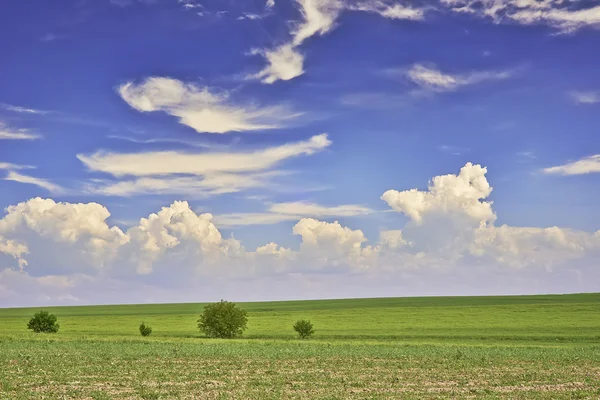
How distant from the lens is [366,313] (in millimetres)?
121125

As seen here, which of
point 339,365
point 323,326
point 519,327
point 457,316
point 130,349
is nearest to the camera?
point 339,365

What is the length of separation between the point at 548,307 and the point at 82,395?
107791 millimetres

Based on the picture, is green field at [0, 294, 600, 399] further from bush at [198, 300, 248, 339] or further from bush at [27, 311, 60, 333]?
bush at [27, 311, 60, 333]

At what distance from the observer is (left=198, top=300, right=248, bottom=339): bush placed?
80.6 metres

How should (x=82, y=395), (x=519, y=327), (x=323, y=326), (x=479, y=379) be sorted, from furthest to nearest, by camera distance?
(x=323, y=326), (x=519, y=327), (x=479, y=379), (x=82, y=395)

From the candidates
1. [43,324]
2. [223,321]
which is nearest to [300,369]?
[223,321]

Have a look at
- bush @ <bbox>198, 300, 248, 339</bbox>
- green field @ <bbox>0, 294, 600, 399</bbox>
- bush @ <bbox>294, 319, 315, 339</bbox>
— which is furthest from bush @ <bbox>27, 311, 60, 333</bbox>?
bush @ <bbox>294, 319, 315, 339</bbox>

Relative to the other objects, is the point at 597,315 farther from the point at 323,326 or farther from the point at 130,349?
the point at 130,349

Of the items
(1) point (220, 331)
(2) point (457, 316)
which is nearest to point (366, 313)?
(2) point (457, 316)

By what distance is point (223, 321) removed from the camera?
80.9 metres

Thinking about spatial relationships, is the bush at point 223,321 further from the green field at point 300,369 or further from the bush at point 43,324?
the bush at point 43,324

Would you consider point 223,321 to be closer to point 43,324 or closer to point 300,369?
point 43,324

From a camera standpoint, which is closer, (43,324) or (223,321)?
(223,321)

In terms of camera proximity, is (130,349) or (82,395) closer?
(82,395)
